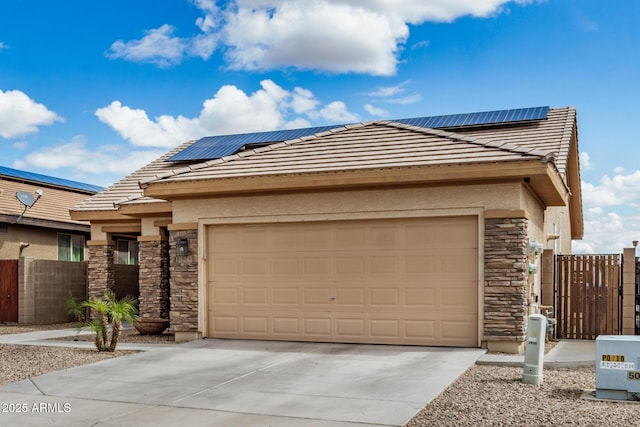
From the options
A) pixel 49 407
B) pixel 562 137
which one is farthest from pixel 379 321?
pixel 562 137

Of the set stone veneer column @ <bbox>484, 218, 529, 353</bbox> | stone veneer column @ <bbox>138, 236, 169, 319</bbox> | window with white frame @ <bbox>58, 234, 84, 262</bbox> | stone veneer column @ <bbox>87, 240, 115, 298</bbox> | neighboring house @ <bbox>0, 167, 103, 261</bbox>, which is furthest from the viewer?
window with white frame @ <bbox>58, 234, 84, 262</bbox>

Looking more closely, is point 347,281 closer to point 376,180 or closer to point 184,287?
point 376,180

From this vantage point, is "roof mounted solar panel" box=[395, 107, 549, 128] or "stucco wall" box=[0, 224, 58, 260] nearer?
"roof mounted solar panel" box=[395, 107, 549, 128]

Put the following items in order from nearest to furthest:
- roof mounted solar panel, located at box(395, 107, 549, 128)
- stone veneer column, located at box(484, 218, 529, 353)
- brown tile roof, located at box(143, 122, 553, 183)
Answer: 1. stone veneer column, located at box(484, 218, 529, 353)
2. brown tile roof, located at box(143, 122, 553, 183)
3. roof mounted solar panel, located at box(395, 107, 549, 128)

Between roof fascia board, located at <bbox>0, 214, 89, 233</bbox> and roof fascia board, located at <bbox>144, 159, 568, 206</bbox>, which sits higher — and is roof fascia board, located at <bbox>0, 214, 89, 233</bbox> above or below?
below

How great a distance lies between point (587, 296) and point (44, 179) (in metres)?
21.6

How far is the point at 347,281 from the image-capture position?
1384 centimetres

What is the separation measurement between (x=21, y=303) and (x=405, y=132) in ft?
41.2

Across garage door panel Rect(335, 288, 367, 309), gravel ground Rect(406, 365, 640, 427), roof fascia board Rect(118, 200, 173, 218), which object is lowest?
gravel ground Rect(406, 365, 640, 427)

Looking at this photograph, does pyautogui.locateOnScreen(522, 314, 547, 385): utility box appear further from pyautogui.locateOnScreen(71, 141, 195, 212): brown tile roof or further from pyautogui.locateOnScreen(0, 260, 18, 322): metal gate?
pyautogui.locateOnScreen(0, 260, 18, 322): metal gate

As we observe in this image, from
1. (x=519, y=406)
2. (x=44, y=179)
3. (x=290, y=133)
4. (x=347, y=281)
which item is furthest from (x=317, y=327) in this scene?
(x=44, y=179)

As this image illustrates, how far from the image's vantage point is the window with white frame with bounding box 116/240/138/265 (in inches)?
997

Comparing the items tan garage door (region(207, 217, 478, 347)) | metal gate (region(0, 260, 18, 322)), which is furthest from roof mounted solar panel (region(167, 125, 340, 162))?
tan garage door (region(207, 217, 478, 347))

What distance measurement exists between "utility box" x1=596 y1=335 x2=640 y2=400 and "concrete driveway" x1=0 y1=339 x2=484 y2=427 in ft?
6.77
